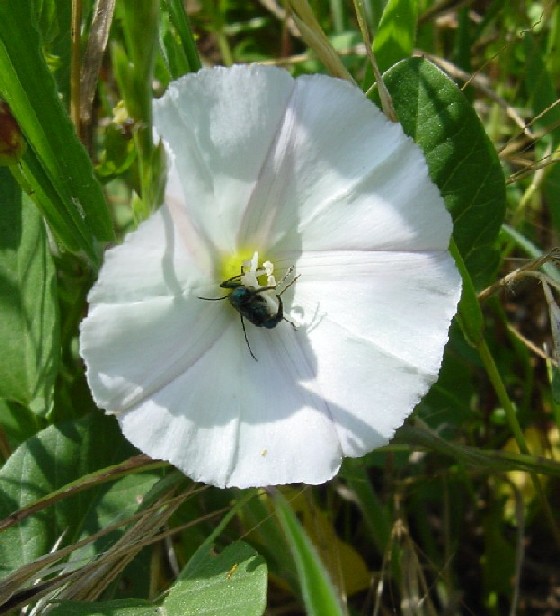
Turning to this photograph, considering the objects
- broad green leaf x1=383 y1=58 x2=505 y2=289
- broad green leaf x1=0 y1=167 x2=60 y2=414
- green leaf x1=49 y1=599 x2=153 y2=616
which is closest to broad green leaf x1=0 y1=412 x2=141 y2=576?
broad green leaf x1=0 y1=167 x2=60 y2=414

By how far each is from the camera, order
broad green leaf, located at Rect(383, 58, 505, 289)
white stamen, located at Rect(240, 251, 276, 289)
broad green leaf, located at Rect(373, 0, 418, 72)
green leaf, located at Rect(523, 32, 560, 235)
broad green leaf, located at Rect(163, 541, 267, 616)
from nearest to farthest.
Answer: broad green leaf, located at Rect(163, 541, 267, 616) → white stamen, located at Rect(240, 251, 276, 289) → broad green leaf, located at Rect(383, 58, 505, 289) → broad green leaf, located at Rect(373, 0, 418, 72) → green leaf, located at Rect(523, 32, 560, 235)

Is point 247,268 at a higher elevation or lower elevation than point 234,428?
higher

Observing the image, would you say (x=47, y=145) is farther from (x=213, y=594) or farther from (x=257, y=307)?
Answer: (x=213, y=594)

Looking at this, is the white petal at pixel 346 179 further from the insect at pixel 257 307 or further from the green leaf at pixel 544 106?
the green leaf at pixel 544 106

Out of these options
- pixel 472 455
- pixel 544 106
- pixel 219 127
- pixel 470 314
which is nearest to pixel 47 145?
pixel 219 127

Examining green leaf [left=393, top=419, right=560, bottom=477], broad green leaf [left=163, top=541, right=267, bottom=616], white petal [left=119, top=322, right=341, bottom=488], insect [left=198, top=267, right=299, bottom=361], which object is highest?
insect [left=198, top=267, right=299, bottom=361]

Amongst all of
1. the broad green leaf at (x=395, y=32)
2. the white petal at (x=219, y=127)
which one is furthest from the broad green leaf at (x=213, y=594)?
the broad green leaf at (x=395, y=32)

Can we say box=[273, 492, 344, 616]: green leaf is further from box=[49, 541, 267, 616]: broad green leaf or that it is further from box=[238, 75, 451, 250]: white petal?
box=[238, 75, 451, 250]: white petal
